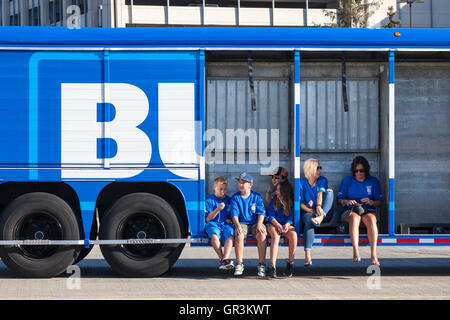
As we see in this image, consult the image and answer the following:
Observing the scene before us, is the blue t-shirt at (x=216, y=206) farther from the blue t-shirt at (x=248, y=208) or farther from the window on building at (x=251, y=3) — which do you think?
the window on building at (x=251, y=3)

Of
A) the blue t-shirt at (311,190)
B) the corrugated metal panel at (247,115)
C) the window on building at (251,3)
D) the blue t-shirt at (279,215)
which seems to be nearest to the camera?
the blue t-shirt at (279,215)

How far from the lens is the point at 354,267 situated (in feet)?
39.1

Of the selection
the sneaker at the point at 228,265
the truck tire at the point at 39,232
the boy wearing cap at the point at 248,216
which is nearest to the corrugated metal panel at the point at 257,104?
the boy wearing cap at the point at 248,216

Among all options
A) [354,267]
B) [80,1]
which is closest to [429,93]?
[354,267]

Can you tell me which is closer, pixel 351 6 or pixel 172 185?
pixel 172 185

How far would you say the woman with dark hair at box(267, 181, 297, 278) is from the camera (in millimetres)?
10031

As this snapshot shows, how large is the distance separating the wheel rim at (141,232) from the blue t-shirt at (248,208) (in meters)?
1.02

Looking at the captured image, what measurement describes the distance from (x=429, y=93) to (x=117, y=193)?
475 cm

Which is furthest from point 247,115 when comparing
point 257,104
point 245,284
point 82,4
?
point 82,4

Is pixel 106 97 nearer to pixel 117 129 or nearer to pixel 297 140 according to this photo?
pixel 117 129

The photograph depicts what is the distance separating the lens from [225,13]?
48.5 m

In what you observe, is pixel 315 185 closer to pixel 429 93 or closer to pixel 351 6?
pixel 429 93

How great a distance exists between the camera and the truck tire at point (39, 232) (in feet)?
32.2

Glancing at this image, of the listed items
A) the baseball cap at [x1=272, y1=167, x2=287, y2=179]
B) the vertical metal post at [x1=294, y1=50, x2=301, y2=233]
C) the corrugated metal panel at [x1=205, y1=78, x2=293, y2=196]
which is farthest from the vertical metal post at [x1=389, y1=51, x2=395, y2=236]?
the corrugated metal panel at [x1=205, y1=78, x2=293, y2=196]
